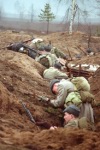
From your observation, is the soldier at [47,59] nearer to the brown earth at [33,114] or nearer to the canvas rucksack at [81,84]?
the brown earth at [33,114]

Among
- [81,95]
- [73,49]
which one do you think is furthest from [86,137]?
[73,49]

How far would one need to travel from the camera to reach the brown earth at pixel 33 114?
5.51 metres

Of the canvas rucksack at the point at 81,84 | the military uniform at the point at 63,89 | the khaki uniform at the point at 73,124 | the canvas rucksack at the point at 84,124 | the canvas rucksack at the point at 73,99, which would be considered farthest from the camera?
the canvas rucksack at the point at 81,84

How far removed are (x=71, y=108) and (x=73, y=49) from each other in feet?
71.2

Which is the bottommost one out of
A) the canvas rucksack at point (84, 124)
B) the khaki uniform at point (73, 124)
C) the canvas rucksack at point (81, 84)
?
the khaki uniform at point (73, 124)

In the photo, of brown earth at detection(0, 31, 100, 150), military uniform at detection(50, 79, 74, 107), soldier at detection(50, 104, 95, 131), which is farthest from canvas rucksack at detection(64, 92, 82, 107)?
soldier at detection(50, 104, 95, 131)

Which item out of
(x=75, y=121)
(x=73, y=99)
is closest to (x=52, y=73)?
(x=73, y=99)

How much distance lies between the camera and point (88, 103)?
25.9ft

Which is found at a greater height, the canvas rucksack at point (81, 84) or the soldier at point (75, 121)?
the canvas rucksack at point (81, 84)

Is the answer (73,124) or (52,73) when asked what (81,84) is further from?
(52,73)

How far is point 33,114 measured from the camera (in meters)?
8.49

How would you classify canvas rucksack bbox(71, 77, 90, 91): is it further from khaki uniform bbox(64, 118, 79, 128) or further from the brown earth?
khaki uniform bbox(64, 118, 79, 128)

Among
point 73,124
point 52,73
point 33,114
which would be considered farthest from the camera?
point 52,73

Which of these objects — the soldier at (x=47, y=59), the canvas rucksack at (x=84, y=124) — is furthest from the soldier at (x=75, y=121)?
the soldier at (x=47, y=59)
